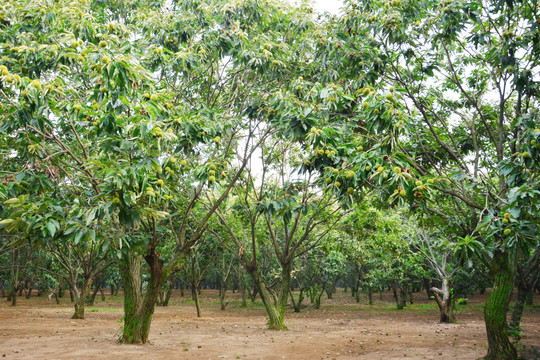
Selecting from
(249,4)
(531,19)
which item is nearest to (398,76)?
(531,19)

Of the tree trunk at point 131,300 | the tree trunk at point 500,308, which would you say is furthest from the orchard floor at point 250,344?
the tree trunk at point 500,308

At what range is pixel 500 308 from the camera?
22.0 feet

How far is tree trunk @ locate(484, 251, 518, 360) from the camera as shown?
671cm

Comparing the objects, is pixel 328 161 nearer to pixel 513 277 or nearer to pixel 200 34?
pixel 513 277

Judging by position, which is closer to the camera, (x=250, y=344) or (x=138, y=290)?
(x=138, y=290)

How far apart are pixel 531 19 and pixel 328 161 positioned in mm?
4394

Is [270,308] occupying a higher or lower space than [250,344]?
higher

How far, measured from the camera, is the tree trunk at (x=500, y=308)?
264 inches

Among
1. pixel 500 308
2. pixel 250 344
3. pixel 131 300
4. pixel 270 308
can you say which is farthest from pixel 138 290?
pixel 500 308

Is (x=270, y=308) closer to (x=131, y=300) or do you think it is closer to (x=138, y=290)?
(x=138, y=290)

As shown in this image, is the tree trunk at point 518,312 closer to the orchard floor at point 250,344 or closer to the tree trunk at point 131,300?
the orchard floor at point 250,344

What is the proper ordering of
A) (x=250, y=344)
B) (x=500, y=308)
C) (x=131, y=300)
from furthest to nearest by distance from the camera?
1. (x=250, y=344)
2. (x=131, y=300)
3. (x=500, y=308)

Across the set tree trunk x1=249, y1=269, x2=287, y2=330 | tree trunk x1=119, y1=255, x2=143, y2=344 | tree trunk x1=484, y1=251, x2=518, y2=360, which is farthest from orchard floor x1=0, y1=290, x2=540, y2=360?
tree trunk x1=484, y1=251, x2=518, y2=360

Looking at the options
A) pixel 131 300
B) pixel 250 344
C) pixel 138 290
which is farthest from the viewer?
pixel 250 344
